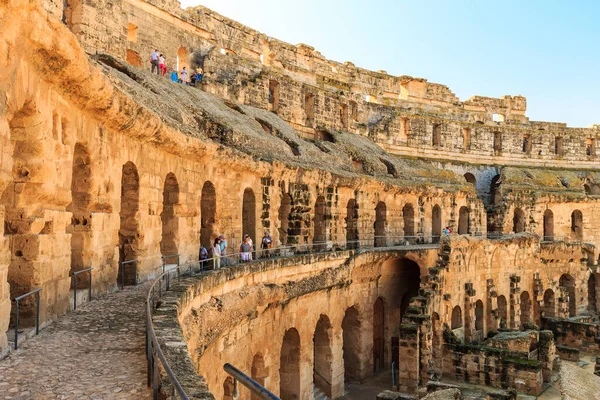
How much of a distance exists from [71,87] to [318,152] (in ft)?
45.8

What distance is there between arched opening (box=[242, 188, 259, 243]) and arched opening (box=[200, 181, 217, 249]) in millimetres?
1784

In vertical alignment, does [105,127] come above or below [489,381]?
above

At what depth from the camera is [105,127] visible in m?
9.08

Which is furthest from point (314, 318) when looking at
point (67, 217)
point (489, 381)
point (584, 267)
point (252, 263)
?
point (584, 267)

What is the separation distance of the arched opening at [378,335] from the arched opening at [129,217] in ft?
37.3

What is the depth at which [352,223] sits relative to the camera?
20.5m

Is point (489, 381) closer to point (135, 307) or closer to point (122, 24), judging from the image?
point (135, 307)

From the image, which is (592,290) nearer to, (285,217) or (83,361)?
(285,217)

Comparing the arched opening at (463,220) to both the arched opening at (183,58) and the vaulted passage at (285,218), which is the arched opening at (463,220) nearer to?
the vaulted passage at (285,218)

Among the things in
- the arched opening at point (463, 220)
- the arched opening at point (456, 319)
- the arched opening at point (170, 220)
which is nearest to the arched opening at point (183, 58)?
the arched opening at point (170, 220)

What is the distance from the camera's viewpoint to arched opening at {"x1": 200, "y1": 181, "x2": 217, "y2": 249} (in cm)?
1321

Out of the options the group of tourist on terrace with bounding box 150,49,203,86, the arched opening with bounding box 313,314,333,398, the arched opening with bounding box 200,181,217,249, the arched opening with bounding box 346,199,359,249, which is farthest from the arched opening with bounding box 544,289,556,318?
the arched opening with bounding box 200,181,217,249

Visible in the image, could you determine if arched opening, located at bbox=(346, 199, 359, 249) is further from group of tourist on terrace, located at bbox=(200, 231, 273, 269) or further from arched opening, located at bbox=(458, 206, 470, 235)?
arched opening, located at bbox=(458, 206, 470, 235)

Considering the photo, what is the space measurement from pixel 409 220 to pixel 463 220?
16.9 ft
